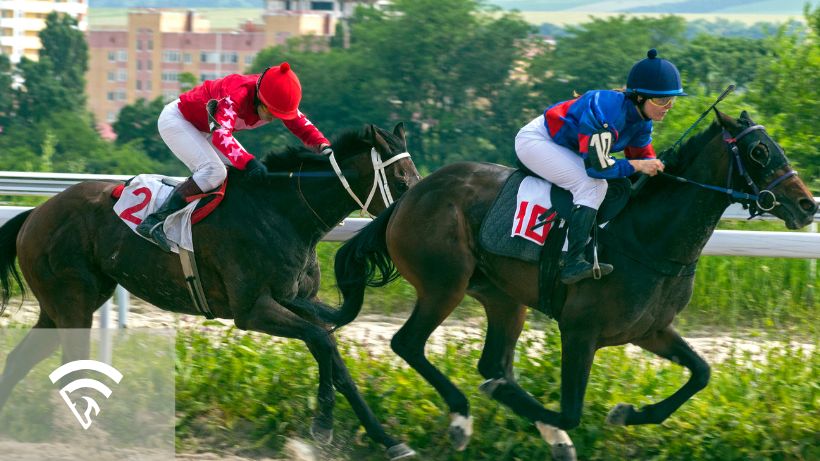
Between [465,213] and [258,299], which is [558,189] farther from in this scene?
[258,299]

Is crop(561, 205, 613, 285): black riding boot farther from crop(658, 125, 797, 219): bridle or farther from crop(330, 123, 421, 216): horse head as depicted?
crop(330, 123, 421, 216): horse head

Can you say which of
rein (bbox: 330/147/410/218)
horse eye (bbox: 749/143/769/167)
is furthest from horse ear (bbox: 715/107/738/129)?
rein (bbox: 330/147/410/218)

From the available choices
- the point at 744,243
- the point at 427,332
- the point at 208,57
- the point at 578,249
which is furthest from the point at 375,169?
the point at 208,57

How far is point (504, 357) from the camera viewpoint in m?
5.87

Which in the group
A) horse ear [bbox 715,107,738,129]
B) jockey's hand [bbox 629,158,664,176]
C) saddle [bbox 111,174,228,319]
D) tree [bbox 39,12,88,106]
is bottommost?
tree [bbox 39,12,88,106]

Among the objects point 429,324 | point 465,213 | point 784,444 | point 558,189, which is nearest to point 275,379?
point 429,324

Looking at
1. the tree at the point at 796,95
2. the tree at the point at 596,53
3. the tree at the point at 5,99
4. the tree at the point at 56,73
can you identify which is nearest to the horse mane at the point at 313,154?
the tree at the point at 796,95

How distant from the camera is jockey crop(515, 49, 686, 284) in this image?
17.1ft

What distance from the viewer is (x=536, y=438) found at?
18.5 ft

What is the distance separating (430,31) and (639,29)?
9.87 m

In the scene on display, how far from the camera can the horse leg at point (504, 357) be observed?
18.2 feet

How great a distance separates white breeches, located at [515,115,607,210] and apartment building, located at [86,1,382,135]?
87.9 meters

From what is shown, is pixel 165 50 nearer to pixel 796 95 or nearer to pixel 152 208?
pixel 796 95

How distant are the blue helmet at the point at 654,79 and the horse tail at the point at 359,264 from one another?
1.42 metres
